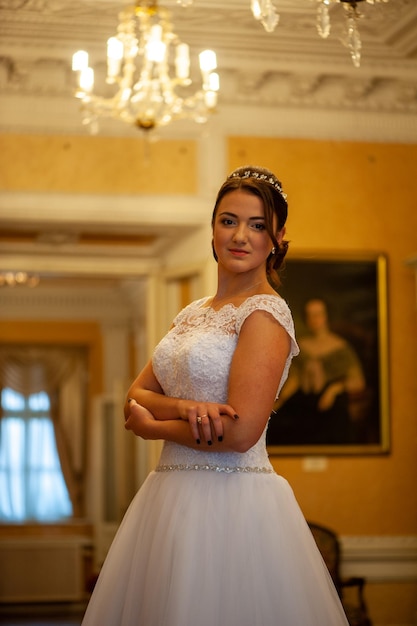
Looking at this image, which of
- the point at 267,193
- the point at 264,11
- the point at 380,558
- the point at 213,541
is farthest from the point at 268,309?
the point at 380,558

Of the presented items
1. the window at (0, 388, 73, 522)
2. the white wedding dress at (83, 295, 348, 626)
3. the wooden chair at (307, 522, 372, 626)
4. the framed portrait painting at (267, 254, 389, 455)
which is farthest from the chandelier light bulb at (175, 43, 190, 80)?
the window at (0, 388, 73, 522)

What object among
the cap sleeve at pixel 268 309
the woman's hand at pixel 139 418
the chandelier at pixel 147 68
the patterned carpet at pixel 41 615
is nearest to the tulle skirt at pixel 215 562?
the woman's hand at pixel 139 418

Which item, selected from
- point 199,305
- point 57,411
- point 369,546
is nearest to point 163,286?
point 369,546

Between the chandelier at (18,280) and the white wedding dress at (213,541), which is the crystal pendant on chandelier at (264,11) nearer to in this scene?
the white wedding dress at (213,541)

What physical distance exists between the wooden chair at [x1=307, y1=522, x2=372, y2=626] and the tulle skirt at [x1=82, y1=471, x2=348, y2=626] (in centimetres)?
388

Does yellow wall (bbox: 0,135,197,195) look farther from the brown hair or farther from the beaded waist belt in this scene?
the beaded waist belt

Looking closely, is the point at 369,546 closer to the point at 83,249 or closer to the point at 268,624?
the point at 83,249

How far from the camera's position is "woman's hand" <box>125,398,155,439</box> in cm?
267

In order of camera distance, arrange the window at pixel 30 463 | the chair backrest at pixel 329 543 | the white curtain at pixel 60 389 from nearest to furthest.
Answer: the chair backrest at pixel 329 543
the window at pixel 30 463
the white curtain at pixel 60 389

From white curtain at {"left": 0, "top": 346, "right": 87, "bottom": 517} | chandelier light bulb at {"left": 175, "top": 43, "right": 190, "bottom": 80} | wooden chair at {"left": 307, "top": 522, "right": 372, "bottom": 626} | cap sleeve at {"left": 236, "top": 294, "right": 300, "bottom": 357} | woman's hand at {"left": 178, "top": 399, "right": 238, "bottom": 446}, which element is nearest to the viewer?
woman's hand at {"left": 178, "top": 399, "right": 238, "bottom": 446}

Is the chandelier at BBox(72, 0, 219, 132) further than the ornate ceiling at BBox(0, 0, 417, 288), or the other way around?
the ornate ceiling at BBox(0, 0, 417, 288)

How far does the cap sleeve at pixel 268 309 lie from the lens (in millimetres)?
2604

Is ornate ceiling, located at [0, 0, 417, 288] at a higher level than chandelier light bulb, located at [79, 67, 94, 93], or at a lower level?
higher

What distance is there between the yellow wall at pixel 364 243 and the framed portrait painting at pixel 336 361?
0.27 ft
